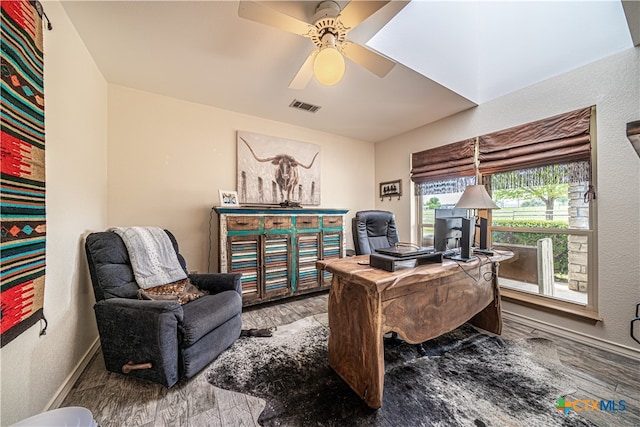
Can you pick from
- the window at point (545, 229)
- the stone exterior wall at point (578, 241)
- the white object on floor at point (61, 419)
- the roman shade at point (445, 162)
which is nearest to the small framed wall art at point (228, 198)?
the white object on floor at point (61, 419)

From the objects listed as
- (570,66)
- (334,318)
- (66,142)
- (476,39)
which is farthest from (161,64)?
(570,66)

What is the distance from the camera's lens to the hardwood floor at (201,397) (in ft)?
4.09

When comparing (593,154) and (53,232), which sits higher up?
(593,154)

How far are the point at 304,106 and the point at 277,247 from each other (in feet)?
6.05

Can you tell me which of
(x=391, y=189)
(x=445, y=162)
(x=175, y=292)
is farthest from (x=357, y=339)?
(x=391, y=189)

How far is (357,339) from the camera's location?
1399 mm

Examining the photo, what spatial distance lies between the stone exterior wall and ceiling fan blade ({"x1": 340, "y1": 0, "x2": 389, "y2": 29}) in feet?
8.16

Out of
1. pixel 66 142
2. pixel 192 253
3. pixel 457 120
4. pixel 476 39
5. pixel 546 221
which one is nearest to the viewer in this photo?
pixel 66 142

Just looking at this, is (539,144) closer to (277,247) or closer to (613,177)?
(613,177)

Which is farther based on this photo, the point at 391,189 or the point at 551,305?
the point at 391,189

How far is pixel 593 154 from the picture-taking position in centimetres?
202

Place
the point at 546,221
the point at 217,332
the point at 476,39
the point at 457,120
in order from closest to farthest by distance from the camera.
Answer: the point at 217,332 < the point at 546,221 < the point at 476,39 < the point at 457,120

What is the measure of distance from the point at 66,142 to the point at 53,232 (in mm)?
626

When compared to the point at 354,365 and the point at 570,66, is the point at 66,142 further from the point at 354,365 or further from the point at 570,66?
the point at 570,66
